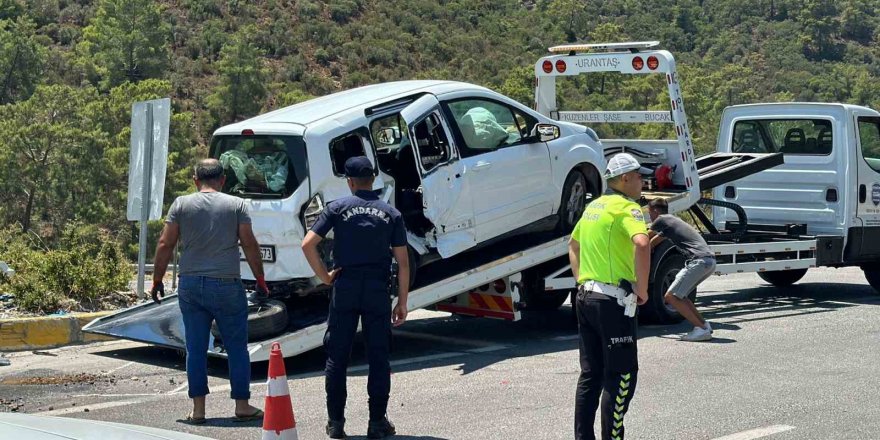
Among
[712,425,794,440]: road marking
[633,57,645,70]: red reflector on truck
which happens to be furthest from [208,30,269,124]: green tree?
[712,425,794,440]: road marking

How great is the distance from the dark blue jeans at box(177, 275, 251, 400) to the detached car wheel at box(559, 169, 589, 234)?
447 cm

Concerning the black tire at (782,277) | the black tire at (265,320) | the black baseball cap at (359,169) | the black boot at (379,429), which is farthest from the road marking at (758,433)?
the black tire at (782,277)

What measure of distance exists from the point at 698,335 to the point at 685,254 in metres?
0.85

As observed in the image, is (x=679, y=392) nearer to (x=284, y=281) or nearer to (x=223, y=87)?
(x=284, y=281)

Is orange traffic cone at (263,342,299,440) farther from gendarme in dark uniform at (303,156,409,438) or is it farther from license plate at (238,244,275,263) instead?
license plate at (238,244,275,263)

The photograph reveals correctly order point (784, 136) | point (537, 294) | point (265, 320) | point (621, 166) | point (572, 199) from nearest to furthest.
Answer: point (621, 166) < point (265, 320) < point (572, 199) < point (537, 294) < point (784, 136)

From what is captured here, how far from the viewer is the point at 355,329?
268 inches

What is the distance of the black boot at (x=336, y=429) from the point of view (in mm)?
6789

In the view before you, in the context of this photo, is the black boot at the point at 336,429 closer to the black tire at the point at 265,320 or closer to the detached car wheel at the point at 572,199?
the black tire at the point at 265,320

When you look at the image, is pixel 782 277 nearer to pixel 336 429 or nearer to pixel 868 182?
pixel 868 182

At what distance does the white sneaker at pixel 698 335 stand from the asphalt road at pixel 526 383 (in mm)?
135

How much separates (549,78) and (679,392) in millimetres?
5268

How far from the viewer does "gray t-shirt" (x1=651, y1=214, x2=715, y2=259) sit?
10695mm

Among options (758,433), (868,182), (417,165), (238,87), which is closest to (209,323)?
(417,165)
